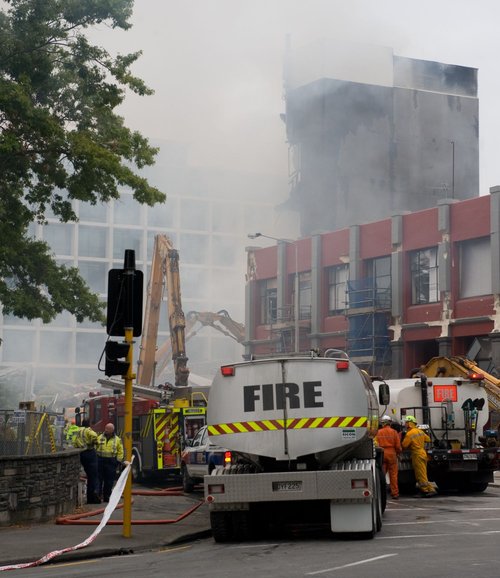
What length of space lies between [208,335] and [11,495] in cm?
9873

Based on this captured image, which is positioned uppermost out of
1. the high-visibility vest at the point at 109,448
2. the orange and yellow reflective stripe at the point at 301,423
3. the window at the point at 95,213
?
the window at the point at 95,213

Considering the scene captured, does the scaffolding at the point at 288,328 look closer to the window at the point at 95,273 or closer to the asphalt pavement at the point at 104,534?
the asphalt pavement at the point at 104,534

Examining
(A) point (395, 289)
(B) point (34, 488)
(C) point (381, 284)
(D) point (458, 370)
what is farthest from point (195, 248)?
(B) point (34, 488)

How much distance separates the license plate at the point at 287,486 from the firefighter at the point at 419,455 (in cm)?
891

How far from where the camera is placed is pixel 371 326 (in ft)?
186

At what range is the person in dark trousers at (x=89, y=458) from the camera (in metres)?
22.3

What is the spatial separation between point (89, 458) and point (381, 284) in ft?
119

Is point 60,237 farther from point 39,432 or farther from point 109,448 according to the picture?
point 39,432

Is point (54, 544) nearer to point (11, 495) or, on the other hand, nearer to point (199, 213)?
point (11, 495)

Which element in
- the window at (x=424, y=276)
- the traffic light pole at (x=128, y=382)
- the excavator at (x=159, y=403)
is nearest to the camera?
the traffic light pole at (x=128, y=382)

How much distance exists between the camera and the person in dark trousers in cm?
2234

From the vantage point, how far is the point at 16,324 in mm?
106688

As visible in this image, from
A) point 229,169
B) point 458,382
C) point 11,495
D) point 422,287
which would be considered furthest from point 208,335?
point 11,495

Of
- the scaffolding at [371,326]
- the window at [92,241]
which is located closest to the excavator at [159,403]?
the scaffolding at [371,326]
